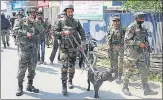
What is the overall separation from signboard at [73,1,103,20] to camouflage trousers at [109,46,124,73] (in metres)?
6.05

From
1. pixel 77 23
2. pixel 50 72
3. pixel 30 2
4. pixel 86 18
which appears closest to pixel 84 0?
pixel 86 18

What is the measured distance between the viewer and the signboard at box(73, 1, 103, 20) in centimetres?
1513

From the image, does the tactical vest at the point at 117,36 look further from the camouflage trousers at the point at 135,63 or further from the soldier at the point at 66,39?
the soldier at the point at 66,39

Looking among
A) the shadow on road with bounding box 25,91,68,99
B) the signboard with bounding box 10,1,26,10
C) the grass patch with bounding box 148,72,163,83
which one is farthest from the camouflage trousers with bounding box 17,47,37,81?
the signboard with bounding box 10,1,26,10

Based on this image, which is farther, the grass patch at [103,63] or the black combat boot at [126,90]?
the grass patch at [103,63]

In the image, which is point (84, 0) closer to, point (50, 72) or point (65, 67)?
point (50, 72)

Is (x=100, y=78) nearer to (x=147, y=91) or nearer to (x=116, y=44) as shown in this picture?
(x=147, y=91)

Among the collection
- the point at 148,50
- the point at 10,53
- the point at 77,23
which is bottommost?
the point at 10,53

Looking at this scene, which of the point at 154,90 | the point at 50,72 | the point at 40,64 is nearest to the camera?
the point at 154,90

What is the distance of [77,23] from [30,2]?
35428 mm

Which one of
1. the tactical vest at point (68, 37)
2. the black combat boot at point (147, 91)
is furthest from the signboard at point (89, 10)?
the black combat boot at point (147, 91)

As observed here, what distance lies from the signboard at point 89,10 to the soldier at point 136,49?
7.24 m

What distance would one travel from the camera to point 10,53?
14.8 m

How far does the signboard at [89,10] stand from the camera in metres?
15.1
